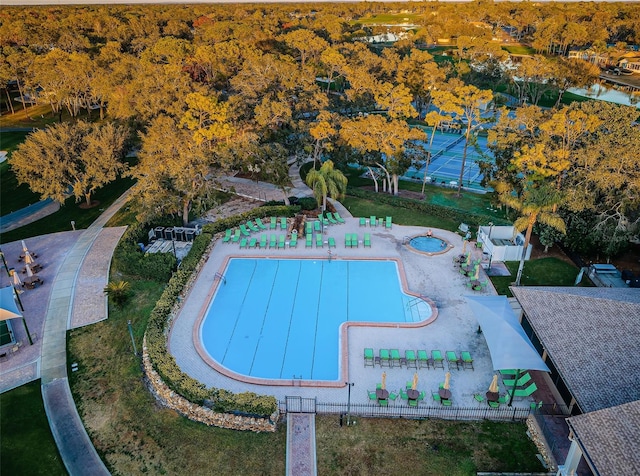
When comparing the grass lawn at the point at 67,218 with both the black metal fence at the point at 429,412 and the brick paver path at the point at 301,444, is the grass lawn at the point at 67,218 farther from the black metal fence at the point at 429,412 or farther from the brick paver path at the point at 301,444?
the black metal fence at the point at 429,412

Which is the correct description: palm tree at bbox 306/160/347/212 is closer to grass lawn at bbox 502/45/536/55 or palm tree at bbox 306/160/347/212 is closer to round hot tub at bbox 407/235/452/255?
round hot tub at bbox 407/235/452/255

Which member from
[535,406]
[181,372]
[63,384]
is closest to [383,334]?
[535,406]

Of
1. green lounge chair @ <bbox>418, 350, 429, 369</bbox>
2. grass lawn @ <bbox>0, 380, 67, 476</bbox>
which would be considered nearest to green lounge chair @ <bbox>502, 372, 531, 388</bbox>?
green lounge chair @ <bbox>418, 350, 429, 369</bbox>

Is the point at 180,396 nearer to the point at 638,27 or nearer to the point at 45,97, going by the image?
the point at 45,97

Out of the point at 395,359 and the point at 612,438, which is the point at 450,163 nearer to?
the point at 395,359

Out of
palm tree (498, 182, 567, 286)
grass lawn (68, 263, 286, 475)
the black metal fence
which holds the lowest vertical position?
grass lawn (68, 263, 286, 475)

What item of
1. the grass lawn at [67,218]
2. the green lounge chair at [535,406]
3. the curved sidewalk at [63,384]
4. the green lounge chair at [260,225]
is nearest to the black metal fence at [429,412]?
the green lounge chair at [535,406]
